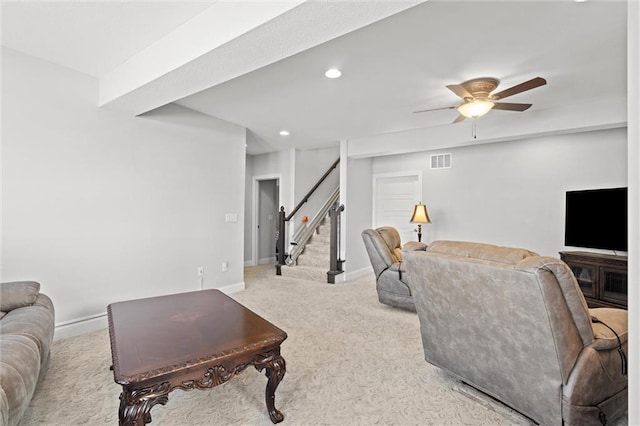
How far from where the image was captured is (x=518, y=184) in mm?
4848

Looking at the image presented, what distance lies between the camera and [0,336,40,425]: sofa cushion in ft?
4.69

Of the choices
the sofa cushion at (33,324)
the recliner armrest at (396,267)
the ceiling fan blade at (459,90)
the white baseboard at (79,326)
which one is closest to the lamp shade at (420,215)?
the recliner armrest at (396,267)

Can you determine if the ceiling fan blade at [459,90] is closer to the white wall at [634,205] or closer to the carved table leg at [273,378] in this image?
the white wall at [634,205]

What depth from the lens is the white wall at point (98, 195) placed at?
9.27 feet

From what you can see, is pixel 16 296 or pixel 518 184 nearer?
pixel 16 296

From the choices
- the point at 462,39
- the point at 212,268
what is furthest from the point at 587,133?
the point at 212,268

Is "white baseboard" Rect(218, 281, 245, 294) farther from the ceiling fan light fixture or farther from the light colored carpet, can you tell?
the ceiling fan light fixture

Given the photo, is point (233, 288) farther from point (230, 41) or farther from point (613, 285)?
point (613, 285)

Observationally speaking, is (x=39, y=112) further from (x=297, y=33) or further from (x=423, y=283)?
(x=423, y=283)

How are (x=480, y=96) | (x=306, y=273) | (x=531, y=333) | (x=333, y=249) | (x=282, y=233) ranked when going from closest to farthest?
(x=531, y=333) → (x=480, y=96) → (x=333, y=249) → (x=306, y=273) → (x=282, y=233)

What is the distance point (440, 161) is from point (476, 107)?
8.18 feet

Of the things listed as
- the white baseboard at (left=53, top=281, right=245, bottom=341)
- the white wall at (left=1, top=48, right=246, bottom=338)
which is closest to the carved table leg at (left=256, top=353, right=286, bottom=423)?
the white baseboard at (left=53, top=281, right=245, bottom=341)

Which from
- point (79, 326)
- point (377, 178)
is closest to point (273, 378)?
point (79, 326)

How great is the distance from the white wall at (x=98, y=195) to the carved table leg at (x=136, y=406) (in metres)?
2.24
